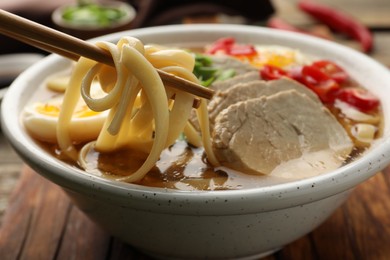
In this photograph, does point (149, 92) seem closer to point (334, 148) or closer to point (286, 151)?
point (286, 151)

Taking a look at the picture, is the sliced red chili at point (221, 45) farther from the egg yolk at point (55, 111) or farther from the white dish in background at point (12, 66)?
the white dish in background at point (12, 66)

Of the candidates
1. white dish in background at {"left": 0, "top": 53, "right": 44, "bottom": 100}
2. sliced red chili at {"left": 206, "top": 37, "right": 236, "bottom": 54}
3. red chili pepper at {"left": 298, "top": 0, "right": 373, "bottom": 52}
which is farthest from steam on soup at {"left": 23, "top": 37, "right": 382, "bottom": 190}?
red chili pepper at {"left": 298, "top": 0, "right": 373, "bottom": 52}

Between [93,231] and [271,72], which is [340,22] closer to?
[271,72]

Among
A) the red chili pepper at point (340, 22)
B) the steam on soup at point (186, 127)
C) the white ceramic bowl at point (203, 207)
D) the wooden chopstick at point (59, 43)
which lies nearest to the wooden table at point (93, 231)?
the white ceramic bowl at point (203, 207)

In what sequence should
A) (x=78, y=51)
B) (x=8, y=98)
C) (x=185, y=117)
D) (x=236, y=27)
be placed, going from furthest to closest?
1. (x=236, y=27)
2. (x=8, y=98)
3. (x=185, y=117)
4. (x=78, y=51)

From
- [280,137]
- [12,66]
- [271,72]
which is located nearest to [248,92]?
[280,137]

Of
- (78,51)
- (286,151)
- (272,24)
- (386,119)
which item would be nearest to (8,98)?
(78,51)
